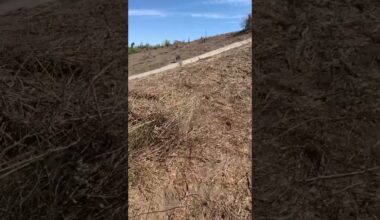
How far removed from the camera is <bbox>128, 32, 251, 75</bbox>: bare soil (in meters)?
6.94

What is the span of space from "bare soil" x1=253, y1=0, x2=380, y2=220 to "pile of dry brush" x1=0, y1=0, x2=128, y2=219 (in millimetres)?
1137

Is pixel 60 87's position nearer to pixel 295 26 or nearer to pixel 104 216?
pixel 104 216

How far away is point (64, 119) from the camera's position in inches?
164

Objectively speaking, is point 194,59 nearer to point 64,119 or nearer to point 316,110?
point 316,110

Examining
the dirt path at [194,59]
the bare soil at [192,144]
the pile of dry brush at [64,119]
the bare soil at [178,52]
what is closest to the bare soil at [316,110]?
the bare soil at [192,144]

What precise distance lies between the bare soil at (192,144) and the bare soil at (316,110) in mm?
204

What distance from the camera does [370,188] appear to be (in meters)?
3.83

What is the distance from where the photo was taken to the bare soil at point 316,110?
385cm

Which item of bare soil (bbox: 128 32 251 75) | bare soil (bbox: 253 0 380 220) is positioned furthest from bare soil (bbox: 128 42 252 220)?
bare soil (bbox: 128 32 251 75)

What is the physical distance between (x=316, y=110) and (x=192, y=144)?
1034mm

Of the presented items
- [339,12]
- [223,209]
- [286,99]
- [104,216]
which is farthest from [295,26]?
[104,216]

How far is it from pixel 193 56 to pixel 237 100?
1890mm

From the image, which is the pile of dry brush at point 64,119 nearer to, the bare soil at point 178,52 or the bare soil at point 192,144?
the bare soil at point 192,144

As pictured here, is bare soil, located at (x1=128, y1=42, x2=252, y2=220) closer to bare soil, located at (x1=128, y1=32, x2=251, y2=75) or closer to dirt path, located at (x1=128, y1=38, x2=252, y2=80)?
dirt path, located at (x1=128, y1=38, x2=252, y2=80)
